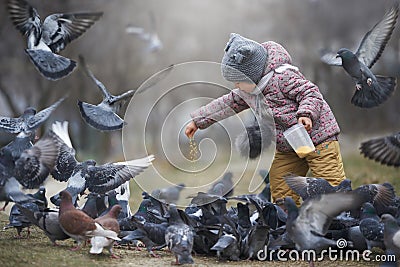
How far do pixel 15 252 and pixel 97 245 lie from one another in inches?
18.6

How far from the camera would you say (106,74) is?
1814 cm

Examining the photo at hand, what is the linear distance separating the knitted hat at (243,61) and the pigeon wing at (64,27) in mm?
1318

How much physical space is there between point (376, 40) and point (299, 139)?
4.54 ft

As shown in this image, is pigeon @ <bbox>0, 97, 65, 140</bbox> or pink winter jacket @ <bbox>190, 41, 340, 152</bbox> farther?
pink winter jacket @ <bbox>190, 41, 340, 152</bbox>

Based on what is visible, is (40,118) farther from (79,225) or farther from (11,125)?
(79,225)

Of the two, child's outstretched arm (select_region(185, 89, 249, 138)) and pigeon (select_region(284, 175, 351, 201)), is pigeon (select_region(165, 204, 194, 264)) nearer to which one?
pigeon (select_region(284, 175, 351, 201))

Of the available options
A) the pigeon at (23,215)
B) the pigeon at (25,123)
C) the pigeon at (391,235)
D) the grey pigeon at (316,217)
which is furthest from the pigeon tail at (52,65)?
the pigeon at (391,235)

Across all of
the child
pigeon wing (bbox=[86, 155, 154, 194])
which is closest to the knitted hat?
the child

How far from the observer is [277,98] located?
14.0ft

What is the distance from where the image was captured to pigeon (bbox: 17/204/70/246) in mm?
3648

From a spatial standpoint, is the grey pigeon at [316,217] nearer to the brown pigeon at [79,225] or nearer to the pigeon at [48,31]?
the brown pigeon at [79,225]

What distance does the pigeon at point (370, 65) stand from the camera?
15.2 ft

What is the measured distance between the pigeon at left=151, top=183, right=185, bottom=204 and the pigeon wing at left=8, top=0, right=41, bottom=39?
5.37 feet

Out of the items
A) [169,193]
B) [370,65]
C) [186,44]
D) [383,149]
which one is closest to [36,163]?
[169,193]
